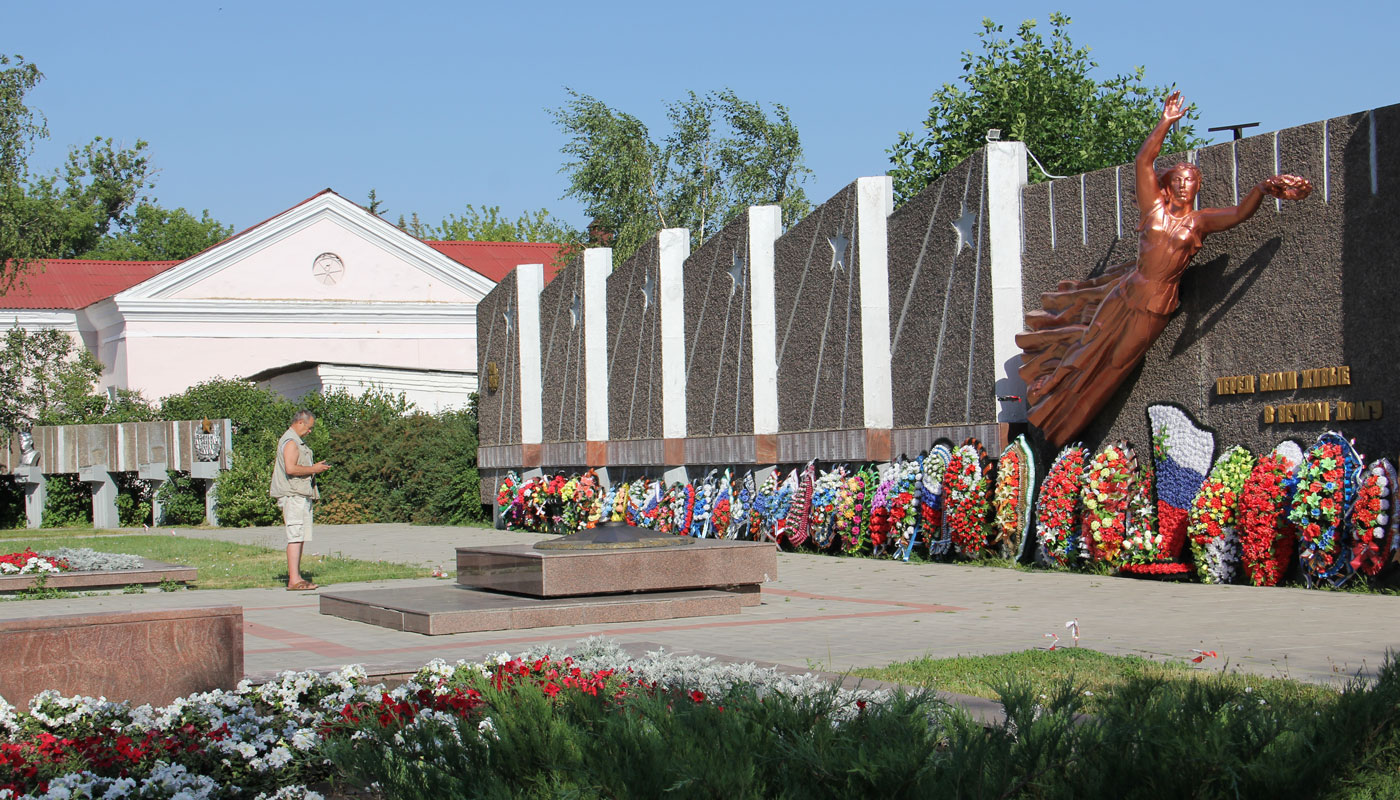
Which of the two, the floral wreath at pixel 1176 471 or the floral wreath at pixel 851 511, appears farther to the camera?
the floral wreath at pixel 851 511

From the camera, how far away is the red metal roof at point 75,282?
4038 cm

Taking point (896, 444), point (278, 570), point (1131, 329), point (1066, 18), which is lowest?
point (278, 570)

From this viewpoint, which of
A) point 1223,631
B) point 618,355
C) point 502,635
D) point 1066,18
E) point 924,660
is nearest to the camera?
point 924,660

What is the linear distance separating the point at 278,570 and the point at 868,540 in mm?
6258

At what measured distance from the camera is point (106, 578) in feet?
40.9

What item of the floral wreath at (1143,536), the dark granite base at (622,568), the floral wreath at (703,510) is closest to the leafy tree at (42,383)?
the floral wreath at (703,510)

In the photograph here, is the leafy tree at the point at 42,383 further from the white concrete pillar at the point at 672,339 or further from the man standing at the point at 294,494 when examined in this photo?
the man standing at the point at 294,494

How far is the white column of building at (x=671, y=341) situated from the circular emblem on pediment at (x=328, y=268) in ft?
68.6

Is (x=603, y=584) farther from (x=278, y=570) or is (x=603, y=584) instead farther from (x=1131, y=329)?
(x=278, y=570)

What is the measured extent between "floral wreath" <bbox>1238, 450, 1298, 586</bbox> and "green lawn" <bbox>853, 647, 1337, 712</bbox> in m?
4.01

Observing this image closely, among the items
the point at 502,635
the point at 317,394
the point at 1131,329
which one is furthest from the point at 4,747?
the point at 317,394

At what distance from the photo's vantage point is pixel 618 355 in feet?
70.1

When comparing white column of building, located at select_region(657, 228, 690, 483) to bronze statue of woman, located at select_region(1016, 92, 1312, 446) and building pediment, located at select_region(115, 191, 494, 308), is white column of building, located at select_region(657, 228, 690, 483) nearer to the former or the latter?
bronze statue of woman, located at select_region(1016, 92, 1312, 446)

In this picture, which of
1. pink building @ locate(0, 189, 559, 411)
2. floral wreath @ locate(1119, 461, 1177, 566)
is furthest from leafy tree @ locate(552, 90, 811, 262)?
floral wreath @ locate(1119, 461, 1177, 566)
